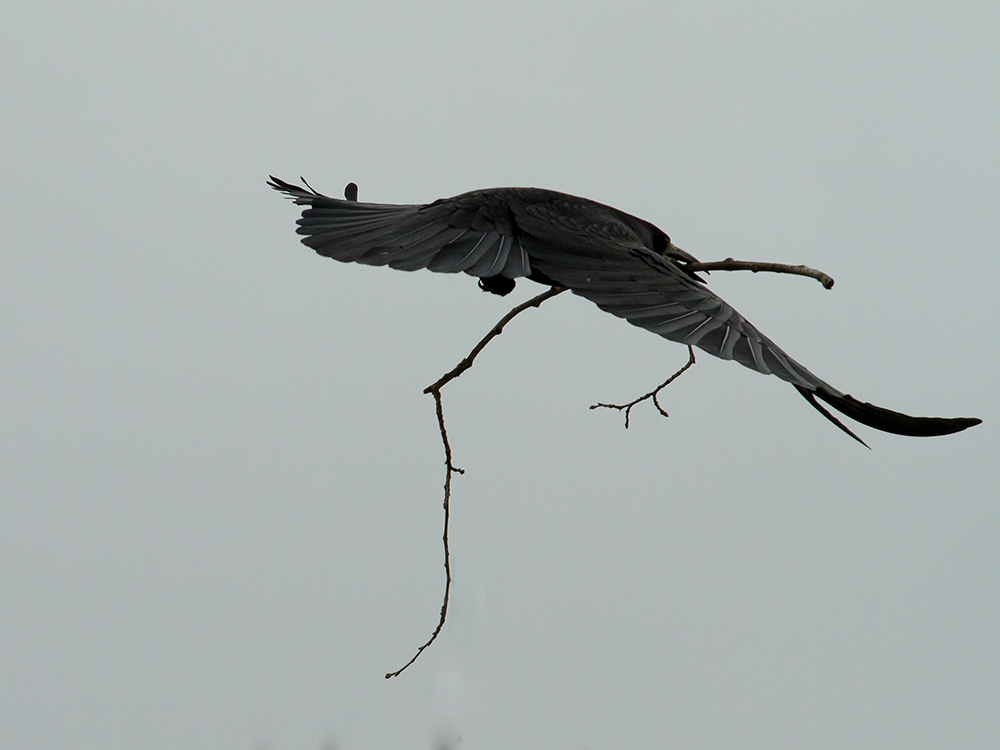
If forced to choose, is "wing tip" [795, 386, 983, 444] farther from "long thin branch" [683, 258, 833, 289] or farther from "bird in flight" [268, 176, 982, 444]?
"long thin branch" [683, 258, 833, 289]

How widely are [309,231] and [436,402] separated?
280 millimetres

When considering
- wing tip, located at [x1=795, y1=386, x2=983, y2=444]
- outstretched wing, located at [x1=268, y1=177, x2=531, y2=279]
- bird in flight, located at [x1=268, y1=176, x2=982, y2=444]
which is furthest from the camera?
outstretched wing, located at [x1=268, y1=177, x2=531, y2=279]

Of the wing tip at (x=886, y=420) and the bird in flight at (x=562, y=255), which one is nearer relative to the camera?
the wing tip at (x=886, y=420)

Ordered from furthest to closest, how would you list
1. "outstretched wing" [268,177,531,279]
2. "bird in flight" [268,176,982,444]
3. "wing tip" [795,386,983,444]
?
"outstretched wing" [268,177,531,279]
"bird in flight" [268,176,982,444]
"wing tip" [795,386,983,444]

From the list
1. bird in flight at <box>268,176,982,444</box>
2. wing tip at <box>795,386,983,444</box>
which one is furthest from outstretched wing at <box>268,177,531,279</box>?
wing tip at <box>795,386,983,444</box>

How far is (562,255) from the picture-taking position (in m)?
1.42

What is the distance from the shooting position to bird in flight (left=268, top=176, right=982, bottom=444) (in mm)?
1186

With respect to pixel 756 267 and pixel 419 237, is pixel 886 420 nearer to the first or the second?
pixel 756 267

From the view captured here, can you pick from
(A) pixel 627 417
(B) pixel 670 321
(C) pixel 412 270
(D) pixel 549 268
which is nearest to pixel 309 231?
(C) pixel 412 270

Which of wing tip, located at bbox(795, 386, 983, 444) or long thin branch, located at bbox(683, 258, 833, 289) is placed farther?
long thin branch, located at bbox(683, 258, 833, 289)

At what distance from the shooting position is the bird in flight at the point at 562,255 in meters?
1.19

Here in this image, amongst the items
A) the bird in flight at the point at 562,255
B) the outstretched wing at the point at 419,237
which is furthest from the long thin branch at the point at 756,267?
the outstretched wing at the point at 419,237

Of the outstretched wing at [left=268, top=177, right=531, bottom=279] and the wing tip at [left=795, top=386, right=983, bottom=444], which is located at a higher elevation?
the outstretched wing at [left=268, top=177, right=531, bottom=279]

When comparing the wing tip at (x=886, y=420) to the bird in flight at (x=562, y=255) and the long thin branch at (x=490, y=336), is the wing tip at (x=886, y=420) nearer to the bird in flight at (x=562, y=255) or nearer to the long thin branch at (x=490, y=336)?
the bird in flight at (x=562, y=255)
